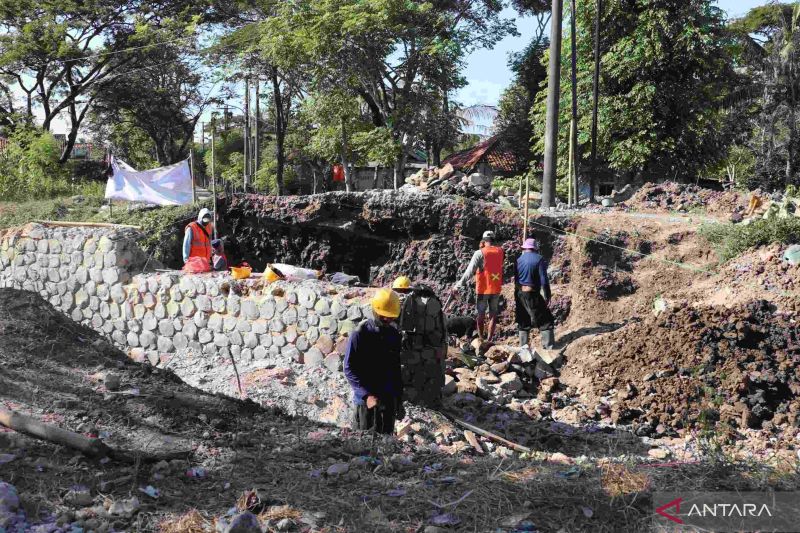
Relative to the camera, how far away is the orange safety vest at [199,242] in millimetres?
9438

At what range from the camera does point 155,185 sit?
544 inches

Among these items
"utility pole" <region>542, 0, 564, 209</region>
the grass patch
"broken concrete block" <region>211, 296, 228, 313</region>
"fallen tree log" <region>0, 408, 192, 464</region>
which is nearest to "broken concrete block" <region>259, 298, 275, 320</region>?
"broken concrete block" <region>211, 296, 228, 313</region>

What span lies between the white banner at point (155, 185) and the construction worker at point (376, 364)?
383 inches

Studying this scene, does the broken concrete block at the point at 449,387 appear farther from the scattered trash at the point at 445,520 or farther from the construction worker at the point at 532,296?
the scattered trash at the point at 445,520

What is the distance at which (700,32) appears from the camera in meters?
19.9

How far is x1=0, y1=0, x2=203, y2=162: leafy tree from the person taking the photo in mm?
22828

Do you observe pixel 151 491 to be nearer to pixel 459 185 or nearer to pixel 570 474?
pixel 570 474

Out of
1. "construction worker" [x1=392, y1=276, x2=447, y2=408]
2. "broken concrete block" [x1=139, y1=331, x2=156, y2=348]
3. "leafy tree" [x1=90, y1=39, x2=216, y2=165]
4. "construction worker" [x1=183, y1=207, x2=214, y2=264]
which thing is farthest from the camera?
"leafy tree" [x1=90, y1=39, x2=216, y2=165]

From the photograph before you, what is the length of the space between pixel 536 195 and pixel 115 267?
9.75m

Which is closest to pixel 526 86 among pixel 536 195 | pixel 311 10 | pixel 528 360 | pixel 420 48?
pixel 420 48

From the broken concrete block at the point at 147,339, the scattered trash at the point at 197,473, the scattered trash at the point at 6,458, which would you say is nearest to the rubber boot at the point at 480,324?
the broken concrete block at the point at 147,339

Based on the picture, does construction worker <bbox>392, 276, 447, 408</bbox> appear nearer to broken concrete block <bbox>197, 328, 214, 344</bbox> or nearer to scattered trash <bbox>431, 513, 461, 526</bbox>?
broken concrete block <bbox>197, 328, 214, 344</bbox>

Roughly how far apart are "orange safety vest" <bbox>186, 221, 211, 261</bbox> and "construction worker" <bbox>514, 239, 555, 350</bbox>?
4.29 metres

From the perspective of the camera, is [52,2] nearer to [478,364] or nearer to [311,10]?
[311,10]
